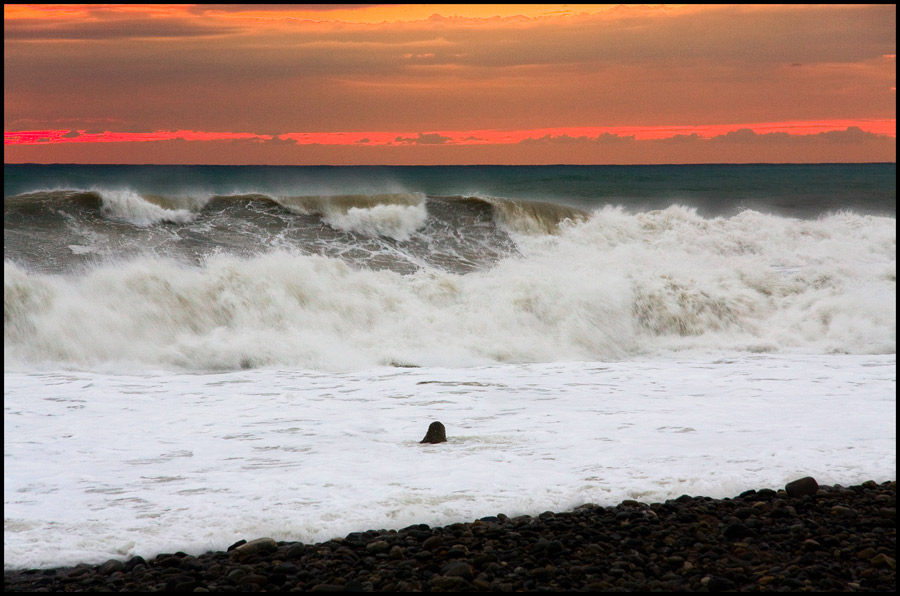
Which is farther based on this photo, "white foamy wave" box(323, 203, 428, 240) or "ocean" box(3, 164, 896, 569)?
"white foamy wave" box(323, 203, 428, 240)

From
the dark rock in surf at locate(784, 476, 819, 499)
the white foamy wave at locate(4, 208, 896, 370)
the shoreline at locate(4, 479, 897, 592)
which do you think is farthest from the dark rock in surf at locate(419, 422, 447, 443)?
the white foamy wave at locate(4, 208, 896, 370)

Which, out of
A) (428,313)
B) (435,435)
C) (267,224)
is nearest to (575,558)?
(435,435)

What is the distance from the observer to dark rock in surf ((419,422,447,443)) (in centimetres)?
621

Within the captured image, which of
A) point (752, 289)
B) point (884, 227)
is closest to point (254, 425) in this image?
point (752, 289)

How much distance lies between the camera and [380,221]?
54.2 ft

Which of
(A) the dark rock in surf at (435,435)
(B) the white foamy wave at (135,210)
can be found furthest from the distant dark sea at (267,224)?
(A) the dark rock in surf at (435,435)

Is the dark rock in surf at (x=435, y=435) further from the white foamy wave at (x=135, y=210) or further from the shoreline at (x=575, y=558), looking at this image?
the white foamy wave at (x=135, y=210)

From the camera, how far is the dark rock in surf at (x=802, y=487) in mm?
4898

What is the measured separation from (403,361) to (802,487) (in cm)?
628

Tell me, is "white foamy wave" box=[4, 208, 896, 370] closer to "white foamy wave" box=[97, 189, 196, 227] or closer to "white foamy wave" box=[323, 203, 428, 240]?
"white foamy wave" box=[323, 203, 428, 240]

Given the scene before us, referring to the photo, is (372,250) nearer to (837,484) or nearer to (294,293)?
(294,293)

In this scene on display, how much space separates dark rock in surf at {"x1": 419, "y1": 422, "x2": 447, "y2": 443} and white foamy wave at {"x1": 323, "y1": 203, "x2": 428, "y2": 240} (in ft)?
33.2

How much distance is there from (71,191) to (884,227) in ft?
59.5

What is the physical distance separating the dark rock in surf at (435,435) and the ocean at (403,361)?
13 cm
